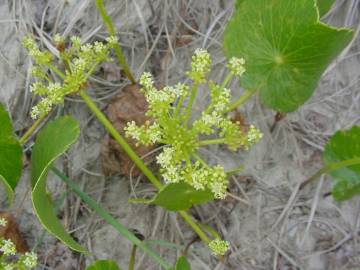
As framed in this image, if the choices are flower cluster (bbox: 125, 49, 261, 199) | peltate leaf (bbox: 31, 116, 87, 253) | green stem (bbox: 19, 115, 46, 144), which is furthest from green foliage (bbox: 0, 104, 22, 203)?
flower cluster (bbox: 125, 49, 261, 199)

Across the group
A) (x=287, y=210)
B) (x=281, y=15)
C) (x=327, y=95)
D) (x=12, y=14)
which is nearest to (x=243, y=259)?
(x=287, y=210)

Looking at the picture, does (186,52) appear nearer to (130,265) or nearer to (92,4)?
(92,4)

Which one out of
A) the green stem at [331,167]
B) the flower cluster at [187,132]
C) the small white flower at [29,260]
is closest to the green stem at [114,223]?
the small white flower at [29,260]

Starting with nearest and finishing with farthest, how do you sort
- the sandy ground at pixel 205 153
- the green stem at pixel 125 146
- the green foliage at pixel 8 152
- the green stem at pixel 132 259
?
the green foliage at pixel 8 152 → the green stem at pixel 125 146 → the green stem at pixel 132 259 → the sandy ground at pixel 205 153

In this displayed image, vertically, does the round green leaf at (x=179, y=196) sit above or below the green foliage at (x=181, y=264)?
above

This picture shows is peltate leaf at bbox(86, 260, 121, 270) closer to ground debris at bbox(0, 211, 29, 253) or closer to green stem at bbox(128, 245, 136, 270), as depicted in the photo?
green stem at bbox(128, 245, 136, 270)

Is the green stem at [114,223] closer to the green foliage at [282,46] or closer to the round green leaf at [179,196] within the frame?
the round green leaf at [179,196]

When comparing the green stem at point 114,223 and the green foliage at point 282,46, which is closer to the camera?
the green foliage at point 282,46
